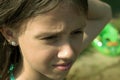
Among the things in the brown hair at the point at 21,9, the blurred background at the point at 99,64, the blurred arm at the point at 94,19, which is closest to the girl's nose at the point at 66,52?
the brown hair at the point at 21,9

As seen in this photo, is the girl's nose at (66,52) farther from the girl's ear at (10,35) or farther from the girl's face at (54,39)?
the girl's ear at (10,35)

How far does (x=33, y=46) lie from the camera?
1.24 metres

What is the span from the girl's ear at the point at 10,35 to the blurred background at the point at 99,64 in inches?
62.9

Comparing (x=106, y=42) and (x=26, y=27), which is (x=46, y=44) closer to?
(x=26, y=27)

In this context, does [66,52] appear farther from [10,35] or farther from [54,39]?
[10,35]

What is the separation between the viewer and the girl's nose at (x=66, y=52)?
3.95 feet

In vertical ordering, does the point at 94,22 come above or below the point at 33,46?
below

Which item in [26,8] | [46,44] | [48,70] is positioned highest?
[26,8]

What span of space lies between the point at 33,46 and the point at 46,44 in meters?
0.05

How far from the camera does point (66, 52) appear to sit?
3.96 feet

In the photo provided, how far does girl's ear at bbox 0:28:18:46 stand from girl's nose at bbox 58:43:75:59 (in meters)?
0.20

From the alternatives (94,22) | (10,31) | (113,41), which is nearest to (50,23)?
(10,31)

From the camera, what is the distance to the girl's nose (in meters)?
1.20

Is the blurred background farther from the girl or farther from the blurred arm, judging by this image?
the girl
